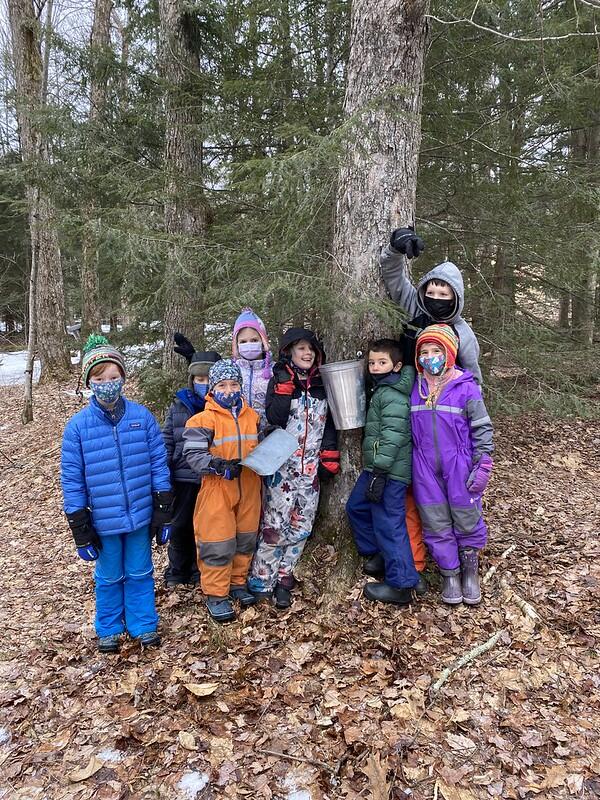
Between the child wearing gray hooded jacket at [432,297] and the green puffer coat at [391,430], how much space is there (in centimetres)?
48

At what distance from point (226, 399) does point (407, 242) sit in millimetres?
1832

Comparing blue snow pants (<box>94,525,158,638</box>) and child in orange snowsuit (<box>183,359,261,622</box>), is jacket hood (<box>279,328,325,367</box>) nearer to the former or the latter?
child in orange snowsuit (<box>183,359,261,622</box>)

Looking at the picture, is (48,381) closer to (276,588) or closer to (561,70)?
(276,588)

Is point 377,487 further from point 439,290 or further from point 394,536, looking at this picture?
point 439,290

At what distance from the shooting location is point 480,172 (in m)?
7.38

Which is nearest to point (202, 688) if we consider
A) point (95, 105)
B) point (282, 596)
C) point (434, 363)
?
point (282, 596)

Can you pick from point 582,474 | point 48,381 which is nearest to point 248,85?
point 582,474

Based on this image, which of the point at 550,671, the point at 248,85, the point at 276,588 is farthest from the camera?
the point at 248,85

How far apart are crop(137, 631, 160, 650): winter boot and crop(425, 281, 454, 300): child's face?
3502 millimetres

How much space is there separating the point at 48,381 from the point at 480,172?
11.9 m

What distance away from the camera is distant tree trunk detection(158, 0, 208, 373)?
21.2ft

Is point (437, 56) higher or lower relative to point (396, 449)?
higher

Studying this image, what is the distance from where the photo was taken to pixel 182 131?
7.02m

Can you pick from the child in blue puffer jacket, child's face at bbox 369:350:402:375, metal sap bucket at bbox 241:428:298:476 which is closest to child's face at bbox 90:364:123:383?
the child in blue puffer jacket
